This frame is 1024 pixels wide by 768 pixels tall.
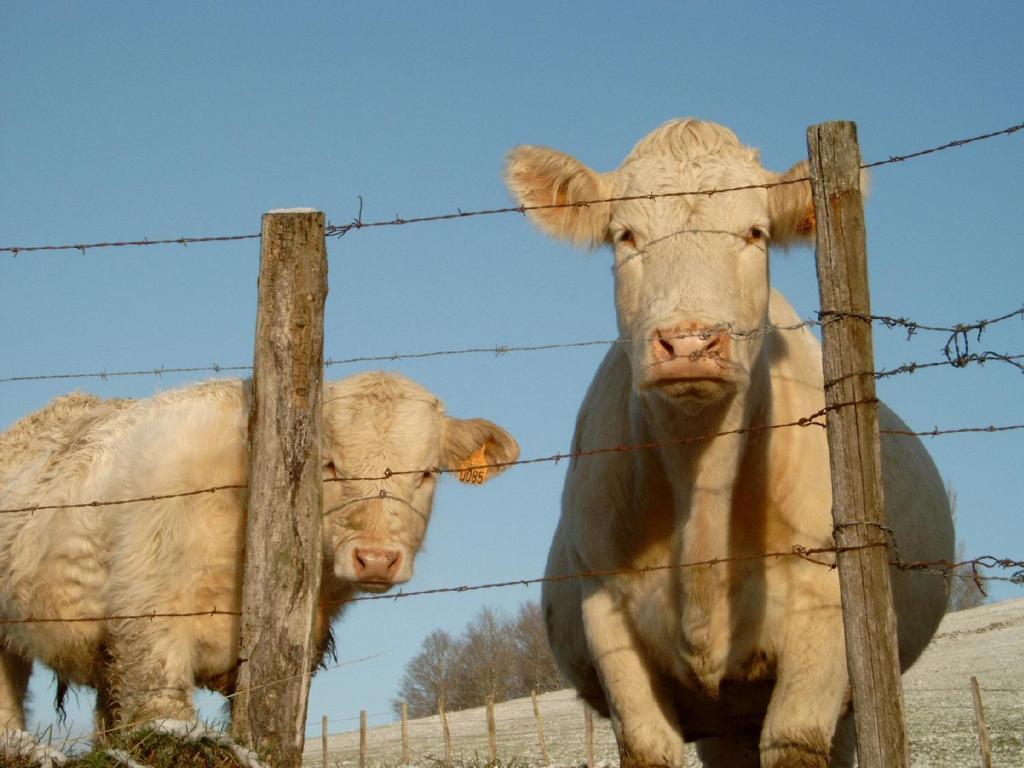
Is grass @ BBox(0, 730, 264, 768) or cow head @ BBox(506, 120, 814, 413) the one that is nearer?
grass @ BBox(0, 730, 264, 768)

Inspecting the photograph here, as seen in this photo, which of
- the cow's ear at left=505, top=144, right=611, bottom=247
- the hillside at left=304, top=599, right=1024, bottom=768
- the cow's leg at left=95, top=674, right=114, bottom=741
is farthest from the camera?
the hillside at left=304, top=599, right=1024, bottom=768

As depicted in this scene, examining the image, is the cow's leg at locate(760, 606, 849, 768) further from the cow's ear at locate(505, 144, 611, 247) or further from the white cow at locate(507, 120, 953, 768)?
the cow's ear at locate(505, 144, 611, 247)

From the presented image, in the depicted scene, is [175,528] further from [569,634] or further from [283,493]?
[569,634]

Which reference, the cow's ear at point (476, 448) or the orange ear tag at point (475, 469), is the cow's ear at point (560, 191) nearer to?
the cow's ear at point (476, 448)

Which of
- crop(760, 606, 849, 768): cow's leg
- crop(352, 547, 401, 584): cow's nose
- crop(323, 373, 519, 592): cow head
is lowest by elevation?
crop(760, 606, 849, 768): cow's leg

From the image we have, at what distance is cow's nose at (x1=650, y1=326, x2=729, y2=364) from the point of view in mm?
4656

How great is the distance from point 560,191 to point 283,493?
85.3 inches

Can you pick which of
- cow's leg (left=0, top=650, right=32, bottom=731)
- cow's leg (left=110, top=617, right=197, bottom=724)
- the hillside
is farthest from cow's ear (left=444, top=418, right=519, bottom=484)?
the hillside

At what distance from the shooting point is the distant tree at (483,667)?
136 feet

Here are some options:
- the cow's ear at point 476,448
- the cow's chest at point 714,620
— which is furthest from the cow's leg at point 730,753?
the cow's chest at point 714,620

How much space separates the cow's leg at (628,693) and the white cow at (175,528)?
1.01 metres

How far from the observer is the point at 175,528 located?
6.42 m

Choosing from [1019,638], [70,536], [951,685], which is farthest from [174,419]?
[1019,638]

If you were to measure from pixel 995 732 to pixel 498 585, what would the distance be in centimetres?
1626
